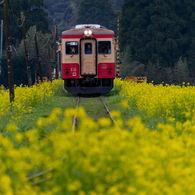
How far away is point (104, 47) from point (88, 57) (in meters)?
0.92

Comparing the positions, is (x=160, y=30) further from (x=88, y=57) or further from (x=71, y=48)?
(x=71, y=48)

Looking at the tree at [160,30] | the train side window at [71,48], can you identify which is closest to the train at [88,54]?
the train side window at [71,48]

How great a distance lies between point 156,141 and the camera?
184 inches

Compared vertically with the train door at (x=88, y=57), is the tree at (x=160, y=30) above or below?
above

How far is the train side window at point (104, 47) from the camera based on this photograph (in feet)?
58.6

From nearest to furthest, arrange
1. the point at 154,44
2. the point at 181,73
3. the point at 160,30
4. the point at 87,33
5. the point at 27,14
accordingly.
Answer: the point at 87,33 → the point at 181,73 → the point at 154,44 → the point at 160,30 → the point at 27,14

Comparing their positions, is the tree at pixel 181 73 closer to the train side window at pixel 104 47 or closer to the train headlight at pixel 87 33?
the train side window at pixel 104 47

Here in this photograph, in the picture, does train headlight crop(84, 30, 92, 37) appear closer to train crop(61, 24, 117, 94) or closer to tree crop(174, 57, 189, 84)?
train crop(61, 24, 117, 94)

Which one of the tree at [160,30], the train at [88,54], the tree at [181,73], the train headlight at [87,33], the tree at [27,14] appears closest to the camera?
the train headlight at [87,33]

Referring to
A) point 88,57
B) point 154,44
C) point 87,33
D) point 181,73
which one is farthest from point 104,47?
point 154,44

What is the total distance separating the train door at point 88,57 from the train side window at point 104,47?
0.27m

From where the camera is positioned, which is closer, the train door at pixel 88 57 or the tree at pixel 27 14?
the train door at pixel 88 57

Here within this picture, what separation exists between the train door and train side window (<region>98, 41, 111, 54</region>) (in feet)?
0.87

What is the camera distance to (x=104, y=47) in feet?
58.9
